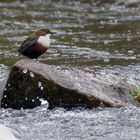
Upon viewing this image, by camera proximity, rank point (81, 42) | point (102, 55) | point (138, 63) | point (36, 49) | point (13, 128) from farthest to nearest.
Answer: point (81, 42) → point (102, 55) → point (138, 63) → point (36, 49) → point (13, 128)

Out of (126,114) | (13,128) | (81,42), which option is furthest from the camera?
(81,42)

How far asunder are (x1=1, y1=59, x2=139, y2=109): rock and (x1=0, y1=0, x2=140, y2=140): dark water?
0.12 metres

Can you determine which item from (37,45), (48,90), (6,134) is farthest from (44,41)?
(6,134)

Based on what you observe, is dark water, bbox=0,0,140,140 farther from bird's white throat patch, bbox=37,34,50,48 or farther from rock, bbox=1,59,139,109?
bird's white throat patch, bbox=37,34,50,48

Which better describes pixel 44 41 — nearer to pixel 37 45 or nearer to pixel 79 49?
pixel 37 45

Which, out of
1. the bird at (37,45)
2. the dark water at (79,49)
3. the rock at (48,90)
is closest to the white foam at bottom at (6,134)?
the dark water at (79,49)

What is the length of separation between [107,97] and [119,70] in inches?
94.1

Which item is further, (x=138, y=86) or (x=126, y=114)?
(x=138, y=86)

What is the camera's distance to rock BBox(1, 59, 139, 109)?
23.2 feet

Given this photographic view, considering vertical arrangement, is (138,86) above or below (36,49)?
below

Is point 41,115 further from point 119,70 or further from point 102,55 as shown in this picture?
point 102,55

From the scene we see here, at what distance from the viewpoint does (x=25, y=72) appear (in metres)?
7.04

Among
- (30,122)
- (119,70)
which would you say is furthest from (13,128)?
(119,70)

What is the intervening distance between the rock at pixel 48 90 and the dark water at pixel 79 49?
0.12 meters
